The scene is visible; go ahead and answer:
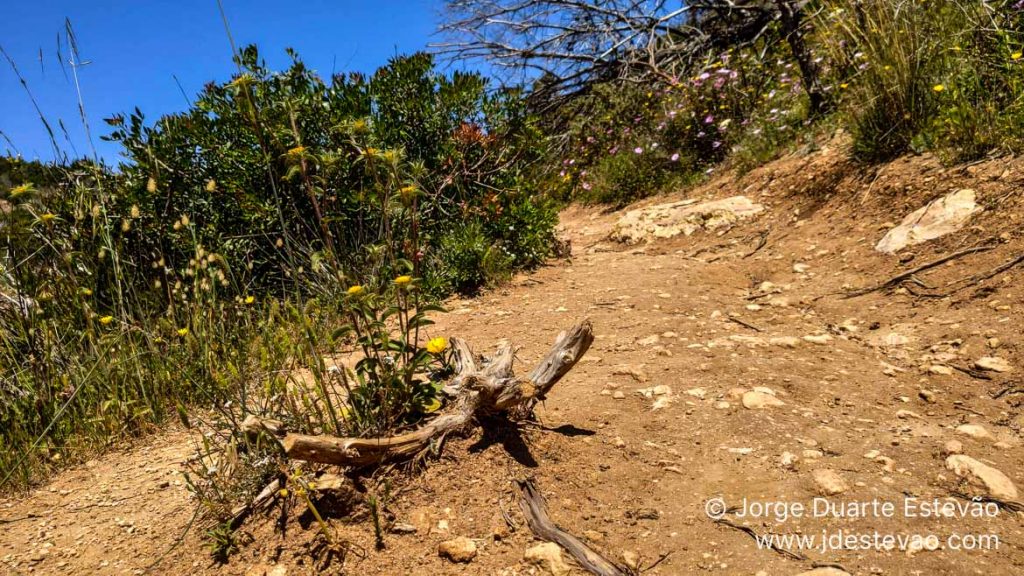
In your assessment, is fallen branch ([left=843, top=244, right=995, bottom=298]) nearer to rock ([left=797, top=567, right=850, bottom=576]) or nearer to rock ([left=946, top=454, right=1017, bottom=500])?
rock ([left=946, top=454, right=1017, bottom=500])

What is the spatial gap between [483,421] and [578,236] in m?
4.40

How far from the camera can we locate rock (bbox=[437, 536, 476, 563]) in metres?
1.42

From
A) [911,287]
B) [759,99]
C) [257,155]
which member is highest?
[257,155]

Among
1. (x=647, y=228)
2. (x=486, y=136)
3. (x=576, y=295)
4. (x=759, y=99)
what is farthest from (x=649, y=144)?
(x=576, y=295)

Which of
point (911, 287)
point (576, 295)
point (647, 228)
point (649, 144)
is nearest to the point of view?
point (911, 287)

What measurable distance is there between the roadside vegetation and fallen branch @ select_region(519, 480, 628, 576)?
0.40m

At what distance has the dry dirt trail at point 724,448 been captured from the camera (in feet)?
4.72

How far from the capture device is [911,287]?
2.91 meters

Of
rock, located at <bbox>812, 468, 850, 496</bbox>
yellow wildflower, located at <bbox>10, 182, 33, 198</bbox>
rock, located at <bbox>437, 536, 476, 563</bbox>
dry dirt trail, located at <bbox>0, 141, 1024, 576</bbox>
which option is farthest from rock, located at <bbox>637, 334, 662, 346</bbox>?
yellow wildflower, located at <bbox>10, 182, 33, 198</bbox>

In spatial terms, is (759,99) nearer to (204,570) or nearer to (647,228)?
(647,228)

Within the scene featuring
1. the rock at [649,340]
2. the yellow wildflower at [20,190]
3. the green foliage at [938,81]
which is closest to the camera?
the yellow wildflower at [20,190]

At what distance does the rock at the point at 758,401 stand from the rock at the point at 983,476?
1.68 ft

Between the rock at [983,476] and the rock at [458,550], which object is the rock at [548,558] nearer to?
the rock at [458,550]

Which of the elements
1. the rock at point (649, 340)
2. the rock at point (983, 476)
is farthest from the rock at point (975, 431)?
the rock at point (649, 340)
